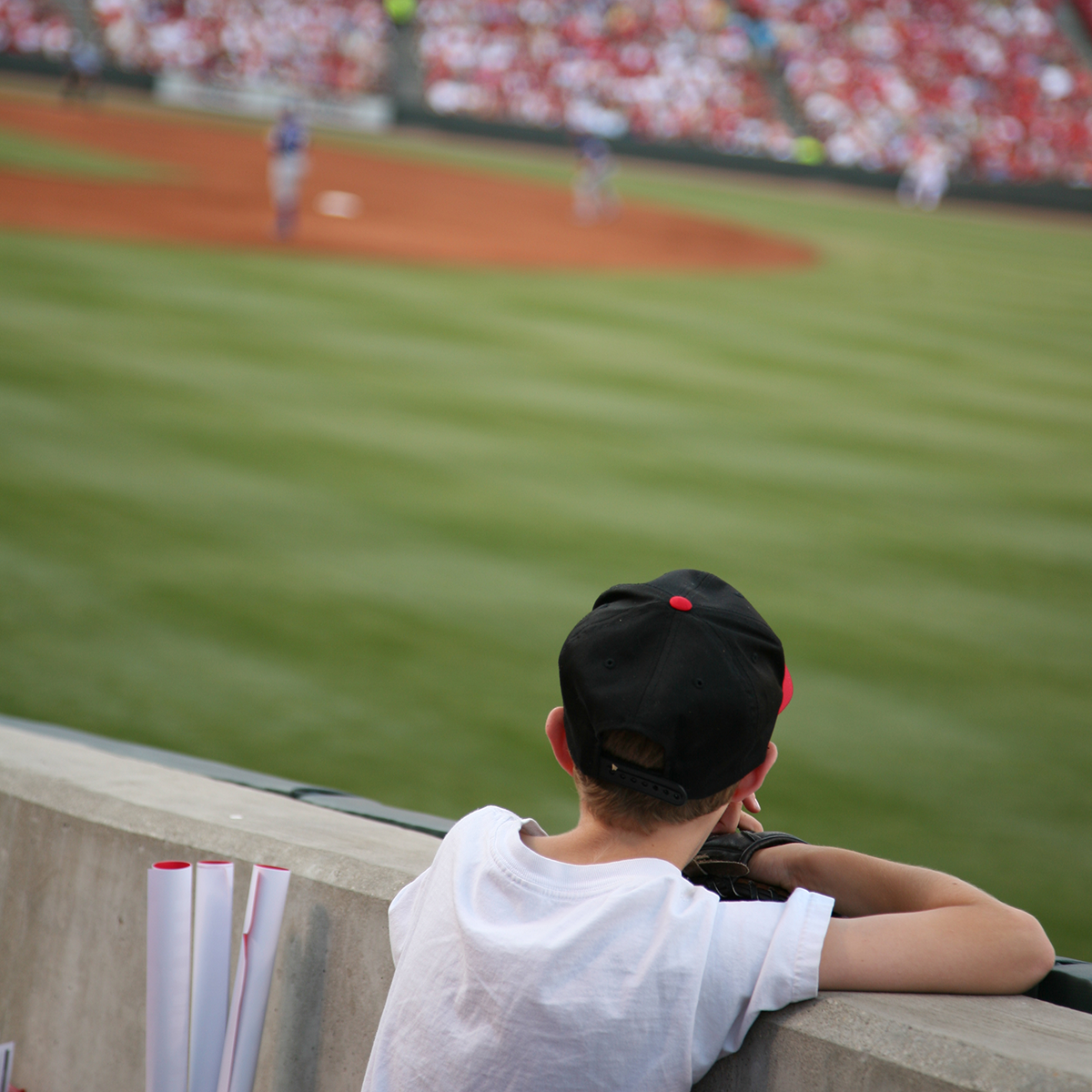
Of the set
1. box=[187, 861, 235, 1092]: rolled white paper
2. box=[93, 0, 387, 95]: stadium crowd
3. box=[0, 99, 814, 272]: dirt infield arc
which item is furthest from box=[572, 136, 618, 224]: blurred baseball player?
box=[187, 861, 235, 1092]: rolled white paper

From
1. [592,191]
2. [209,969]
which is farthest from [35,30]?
[209,969]

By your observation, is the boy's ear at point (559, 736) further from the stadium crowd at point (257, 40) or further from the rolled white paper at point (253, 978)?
the stadium crowd at point (257, 40)

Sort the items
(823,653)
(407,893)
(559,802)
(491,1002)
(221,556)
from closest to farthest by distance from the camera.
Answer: (491,1002) → (407,893) → (559,802) → (823,653) → (221,556)

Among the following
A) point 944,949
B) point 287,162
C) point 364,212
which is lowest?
point 364,212

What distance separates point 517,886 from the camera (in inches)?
68.3

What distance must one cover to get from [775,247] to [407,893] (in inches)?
880

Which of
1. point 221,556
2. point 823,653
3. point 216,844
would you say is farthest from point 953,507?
point 216,844

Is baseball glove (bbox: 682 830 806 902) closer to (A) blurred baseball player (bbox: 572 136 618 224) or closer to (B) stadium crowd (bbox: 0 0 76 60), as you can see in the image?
(A) blurred baseball player (bbox: 572 136 618 224)

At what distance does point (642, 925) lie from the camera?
65.4 inches

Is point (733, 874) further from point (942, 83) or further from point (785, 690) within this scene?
point (942, 83)

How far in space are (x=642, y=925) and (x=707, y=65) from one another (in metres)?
42.5

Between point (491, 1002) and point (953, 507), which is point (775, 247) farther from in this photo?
point (491, 1002)

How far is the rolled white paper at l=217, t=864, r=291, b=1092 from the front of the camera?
6.86 ft

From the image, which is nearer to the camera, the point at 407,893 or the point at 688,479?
the point at 407,893
